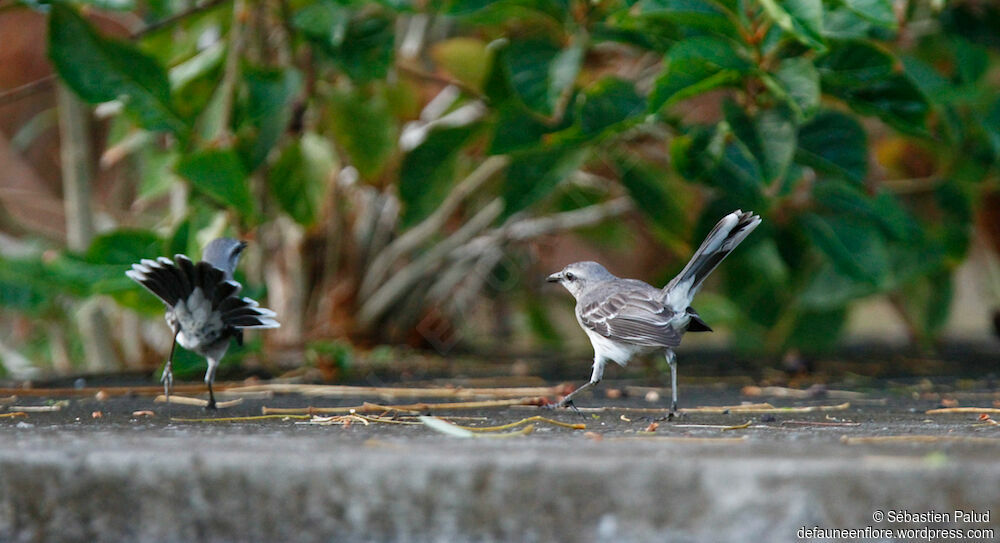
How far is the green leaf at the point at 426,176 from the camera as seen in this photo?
3641 millimetres

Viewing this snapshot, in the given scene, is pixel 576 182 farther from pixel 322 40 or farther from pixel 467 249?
pixel 322 40

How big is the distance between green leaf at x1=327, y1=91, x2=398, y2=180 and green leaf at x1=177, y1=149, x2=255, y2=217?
728mm

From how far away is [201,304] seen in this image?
264cm

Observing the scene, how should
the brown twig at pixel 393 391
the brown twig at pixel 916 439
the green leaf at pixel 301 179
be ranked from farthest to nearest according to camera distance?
the green leaf at pixel 301 179, the brown twig at pixel 393 391, the brown twig at pixel 916 439

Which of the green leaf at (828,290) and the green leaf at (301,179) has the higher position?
the green leaf at (301,179)

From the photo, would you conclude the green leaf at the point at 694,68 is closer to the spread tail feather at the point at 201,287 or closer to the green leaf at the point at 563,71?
the green leaf at the point at 563,71

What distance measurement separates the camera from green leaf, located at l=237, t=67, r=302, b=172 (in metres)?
3.32

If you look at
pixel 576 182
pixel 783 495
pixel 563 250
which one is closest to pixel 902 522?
pixel 783 495

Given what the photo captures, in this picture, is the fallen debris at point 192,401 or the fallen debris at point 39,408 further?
the fallen debris at point 192,401

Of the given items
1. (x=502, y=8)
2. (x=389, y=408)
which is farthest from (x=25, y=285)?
(x=502, y=8)

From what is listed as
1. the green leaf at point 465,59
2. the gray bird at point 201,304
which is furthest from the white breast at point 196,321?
the green leaf at point 465,59

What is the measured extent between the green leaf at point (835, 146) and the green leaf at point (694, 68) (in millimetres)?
501

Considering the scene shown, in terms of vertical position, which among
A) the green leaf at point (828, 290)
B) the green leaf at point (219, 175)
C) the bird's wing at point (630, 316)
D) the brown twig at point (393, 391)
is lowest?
the brown twig at point (393, 391)

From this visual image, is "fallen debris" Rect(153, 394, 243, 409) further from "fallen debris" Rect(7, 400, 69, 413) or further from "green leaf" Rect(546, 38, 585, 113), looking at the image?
"green leaf" Rect(546, 38, 585, 113)
